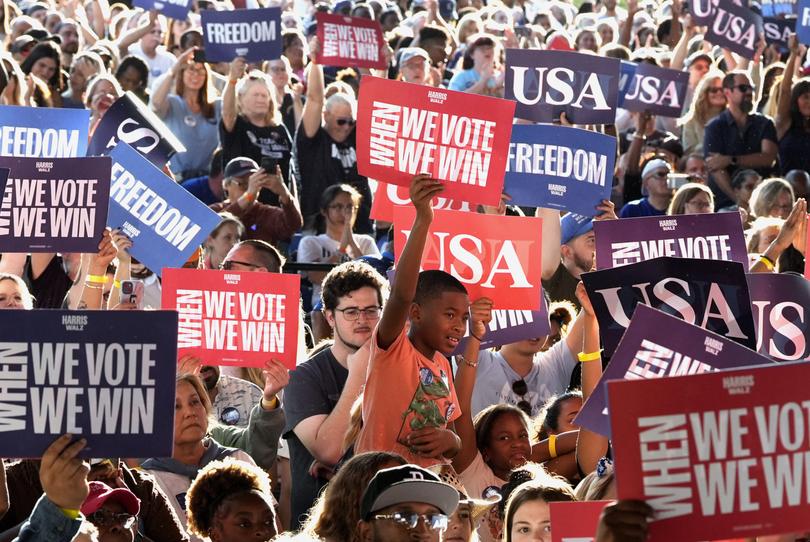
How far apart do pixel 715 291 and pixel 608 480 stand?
0.81 m

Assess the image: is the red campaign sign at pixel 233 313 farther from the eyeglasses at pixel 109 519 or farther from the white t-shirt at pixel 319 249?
the white t-shirt at pixel 319 249

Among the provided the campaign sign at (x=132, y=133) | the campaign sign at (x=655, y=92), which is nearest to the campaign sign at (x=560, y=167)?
A: the campaign sign at (x=132, y=133)

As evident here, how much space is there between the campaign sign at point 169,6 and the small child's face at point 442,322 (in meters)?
8.70

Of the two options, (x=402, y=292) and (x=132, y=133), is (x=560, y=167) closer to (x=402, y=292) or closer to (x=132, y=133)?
(x=132, y=133)

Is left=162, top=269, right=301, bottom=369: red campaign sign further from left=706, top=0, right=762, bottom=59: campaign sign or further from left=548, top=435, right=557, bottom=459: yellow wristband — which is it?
left=706, top=0, right=762, bottom=59: campaign sign

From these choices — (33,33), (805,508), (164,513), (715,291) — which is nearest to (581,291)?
(715,291)

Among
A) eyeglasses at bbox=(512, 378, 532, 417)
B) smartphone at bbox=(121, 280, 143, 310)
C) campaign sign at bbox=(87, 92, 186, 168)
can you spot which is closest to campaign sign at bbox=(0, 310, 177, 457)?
smartphone at bbox=(121, 280, 143, 310)

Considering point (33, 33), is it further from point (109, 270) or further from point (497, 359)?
point (497, 359)

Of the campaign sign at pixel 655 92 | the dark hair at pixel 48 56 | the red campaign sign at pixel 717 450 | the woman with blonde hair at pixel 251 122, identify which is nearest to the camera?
Result: the red campaign sign at pixel 717 450

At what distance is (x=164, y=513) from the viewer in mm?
5379

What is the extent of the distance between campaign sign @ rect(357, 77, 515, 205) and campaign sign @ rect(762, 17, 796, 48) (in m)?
7.67

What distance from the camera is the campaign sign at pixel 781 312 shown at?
636 centimetres

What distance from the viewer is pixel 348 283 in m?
6.28

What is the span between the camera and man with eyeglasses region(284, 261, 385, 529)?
6.07m
